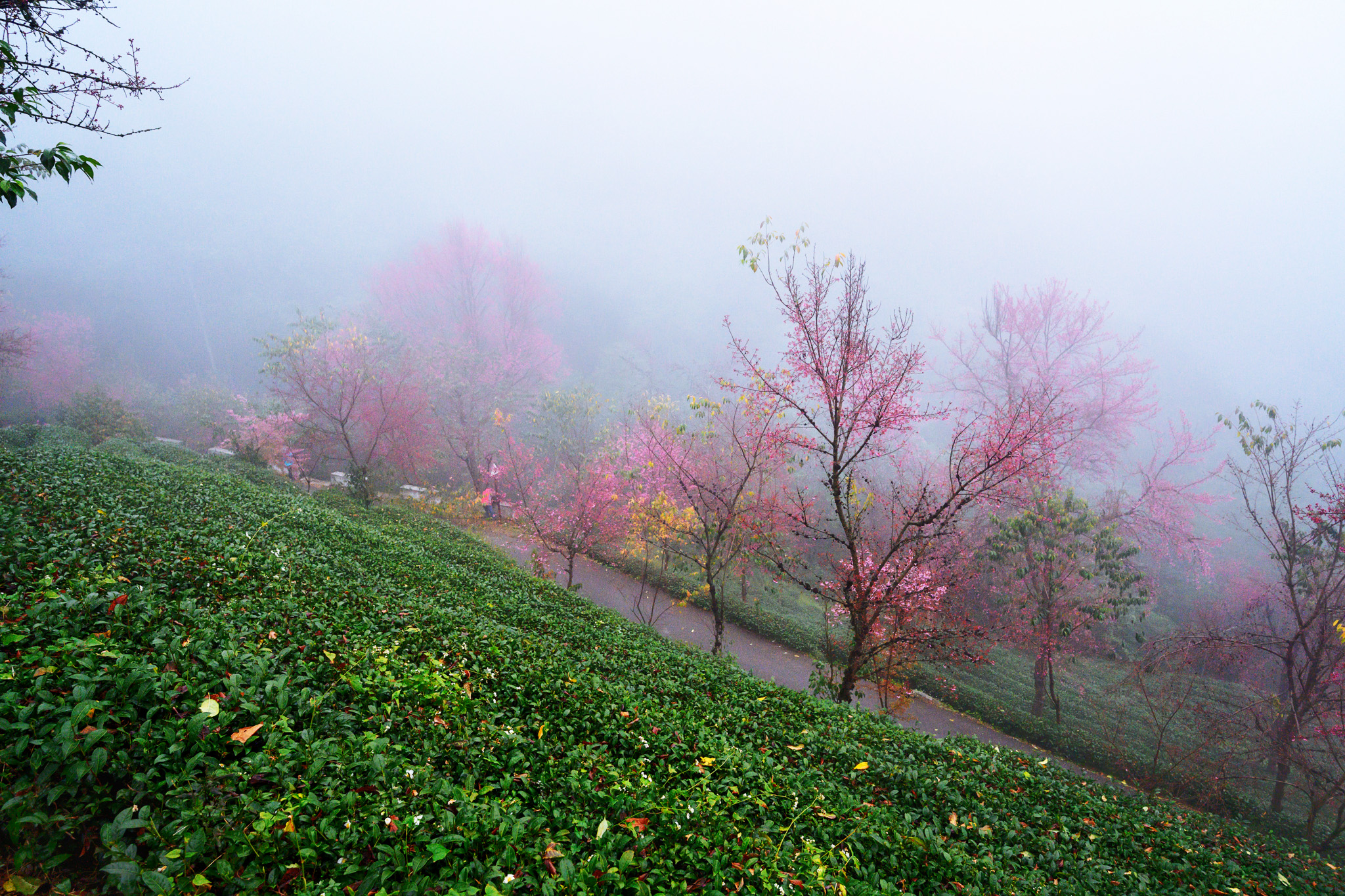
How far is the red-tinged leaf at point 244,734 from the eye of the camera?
2.19 meters

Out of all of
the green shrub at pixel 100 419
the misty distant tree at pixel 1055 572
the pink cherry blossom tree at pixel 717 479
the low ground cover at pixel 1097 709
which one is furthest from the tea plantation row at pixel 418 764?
the green shrub at pixel 100 419

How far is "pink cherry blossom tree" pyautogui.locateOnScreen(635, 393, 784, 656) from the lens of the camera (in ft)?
28.7

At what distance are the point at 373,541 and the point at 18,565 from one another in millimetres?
4354

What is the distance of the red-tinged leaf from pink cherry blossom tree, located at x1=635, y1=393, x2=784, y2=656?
5.74 m

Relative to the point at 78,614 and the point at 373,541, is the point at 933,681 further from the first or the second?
the point at 78,614

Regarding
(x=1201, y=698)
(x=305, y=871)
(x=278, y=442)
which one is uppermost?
(x=1201, y=698)

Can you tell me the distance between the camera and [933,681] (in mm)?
12047

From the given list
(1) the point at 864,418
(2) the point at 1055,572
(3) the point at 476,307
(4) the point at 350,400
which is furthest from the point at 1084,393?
(3) the point at 476,307

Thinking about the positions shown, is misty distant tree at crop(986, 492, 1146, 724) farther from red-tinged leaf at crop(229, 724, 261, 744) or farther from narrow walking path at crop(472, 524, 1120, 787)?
red-tinged leaf at crop(229, 724, 261, 744)

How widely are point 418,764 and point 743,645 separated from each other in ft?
37.2

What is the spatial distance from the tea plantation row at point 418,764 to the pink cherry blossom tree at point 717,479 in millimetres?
3705

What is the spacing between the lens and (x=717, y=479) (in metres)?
13.2

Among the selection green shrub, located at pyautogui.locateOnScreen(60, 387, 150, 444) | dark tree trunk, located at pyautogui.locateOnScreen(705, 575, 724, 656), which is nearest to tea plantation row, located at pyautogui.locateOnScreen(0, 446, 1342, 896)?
dark tree trunk, located at pyautogui.locateOnScreen(705, 575, 724, 656)

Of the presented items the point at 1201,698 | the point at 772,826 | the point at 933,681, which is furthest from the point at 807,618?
the point at 772,826
